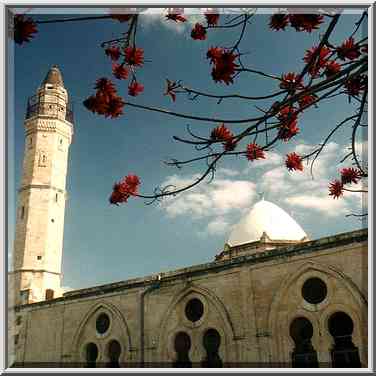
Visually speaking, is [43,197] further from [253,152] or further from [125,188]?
[253,152]

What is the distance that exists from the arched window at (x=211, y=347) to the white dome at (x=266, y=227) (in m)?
6.39

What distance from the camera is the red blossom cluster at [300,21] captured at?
4.37m

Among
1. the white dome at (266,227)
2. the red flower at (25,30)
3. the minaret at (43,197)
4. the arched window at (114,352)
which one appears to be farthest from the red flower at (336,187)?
the minaret at (43,197)

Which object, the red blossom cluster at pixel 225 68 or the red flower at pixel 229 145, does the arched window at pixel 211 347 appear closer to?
the red flower at pixel 229 145

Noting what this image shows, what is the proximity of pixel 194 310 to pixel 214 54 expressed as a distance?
455 inches

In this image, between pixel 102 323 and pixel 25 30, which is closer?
pixel 25 30

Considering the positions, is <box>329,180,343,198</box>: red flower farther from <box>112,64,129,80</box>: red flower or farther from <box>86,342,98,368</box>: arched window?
<box>86,342,98,368</box>: arched window

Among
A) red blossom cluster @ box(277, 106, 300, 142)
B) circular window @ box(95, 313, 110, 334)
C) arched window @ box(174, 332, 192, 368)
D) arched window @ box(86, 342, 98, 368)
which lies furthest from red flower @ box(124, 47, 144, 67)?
arched window @ box(86, 342, 98, 368)

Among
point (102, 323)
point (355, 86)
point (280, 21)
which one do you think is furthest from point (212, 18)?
point (102, 323)

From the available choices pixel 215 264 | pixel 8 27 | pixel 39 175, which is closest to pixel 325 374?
pixel 8 27

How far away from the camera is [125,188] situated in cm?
485

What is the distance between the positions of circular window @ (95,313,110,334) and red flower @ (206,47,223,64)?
1374 cm

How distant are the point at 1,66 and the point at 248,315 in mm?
9954

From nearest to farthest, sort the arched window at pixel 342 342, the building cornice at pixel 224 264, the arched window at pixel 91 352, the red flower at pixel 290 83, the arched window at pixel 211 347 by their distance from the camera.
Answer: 1. the red flower at pixel 290 83
2. the arched window at pixel 342 342
3. the building cornice at pixel 224 264
4. the arched window at pixel 211 347
5. the arched window at pixel 91 352
